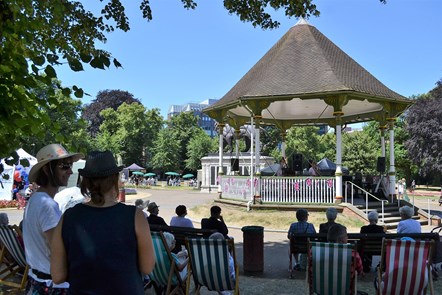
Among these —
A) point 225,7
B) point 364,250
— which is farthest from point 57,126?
point 225,7

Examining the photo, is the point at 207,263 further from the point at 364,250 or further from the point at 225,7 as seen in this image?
the point at 225,7

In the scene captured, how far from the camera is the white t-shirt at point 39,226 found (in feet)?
9.61

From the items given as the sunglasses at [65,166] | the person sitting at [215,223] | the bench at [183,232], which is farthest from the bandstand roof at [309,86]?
the sunglasses at [65,166]

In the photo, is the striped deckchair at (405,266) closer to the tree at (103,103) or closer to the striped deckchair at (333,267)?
the striped deckchair at (333,267)

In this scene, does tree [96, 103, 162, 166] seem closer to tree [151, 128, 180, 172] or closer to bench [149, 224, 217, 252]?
tree [151, 128, 180, 172]

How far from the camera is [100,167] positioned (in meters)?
2.42

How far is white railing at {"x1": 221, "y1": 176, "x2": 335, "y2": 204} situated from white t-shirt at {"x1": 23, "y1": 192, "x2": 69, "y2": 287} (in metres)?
13.6

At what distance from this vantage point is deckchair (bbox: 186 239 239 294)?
5215 millimetres

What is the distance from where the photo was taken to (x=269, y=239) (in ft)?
40.0

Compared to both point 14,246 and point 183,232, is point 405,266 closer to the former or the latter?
point 183,232

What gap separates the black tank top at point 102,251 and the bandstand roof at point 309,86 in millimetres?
13789

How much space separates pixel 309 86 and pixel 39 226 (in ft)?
45.8

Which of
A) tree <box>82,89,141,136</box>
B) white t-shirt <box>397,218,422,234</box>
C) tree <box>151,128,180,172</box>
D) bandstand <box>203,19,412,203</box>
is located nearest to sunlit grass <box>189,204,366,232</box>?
bandstand <box>203,19,412,203</box>

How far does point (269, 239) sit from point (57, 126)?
355 inches
